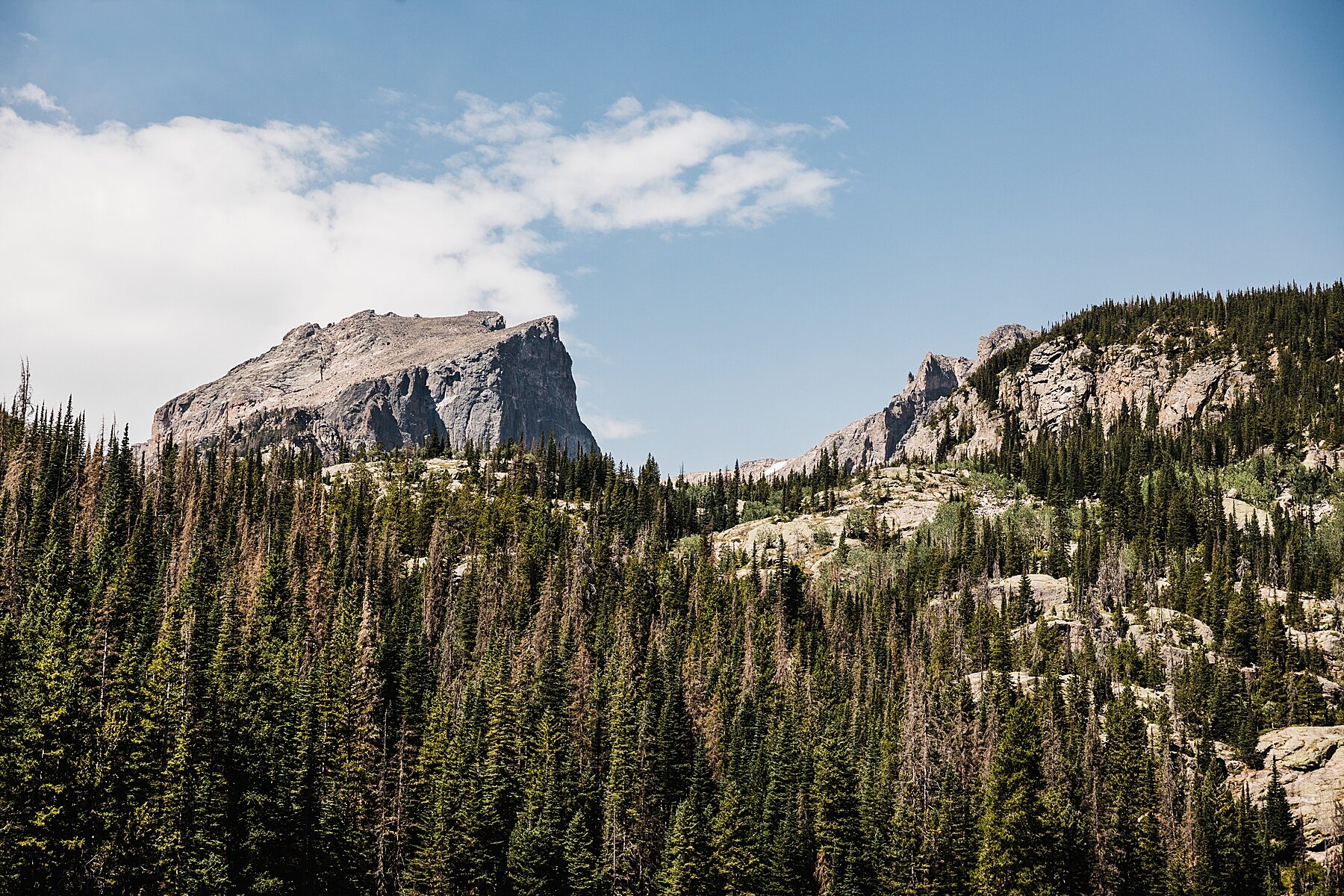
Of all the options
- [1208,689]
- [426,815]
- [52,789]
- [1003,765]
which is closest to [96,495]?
[426,815]

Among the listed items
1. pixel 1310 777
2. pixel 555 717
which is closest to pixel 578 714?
pixel 555 717

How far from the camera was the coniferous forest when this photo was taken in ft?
245

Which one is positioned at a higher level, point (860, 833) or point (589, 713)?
point (589, 713)

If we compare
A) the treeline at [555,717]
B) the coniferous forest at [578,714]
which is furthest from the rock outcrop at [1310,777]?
the treeline at [555,717]

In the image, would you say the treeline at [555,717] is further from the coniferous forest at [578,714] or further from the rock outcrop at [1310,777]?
the rock outcrop at [1310,777]

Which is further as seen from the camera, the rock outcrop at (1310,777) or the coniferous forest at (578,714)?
the rock outcrop at (1310,777)

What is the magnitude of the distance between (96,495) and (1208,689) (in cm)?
17318

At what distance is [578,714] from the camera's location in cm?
12006

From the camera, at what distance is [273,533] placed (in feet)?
592

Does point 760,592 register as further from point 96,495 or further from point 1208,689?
point 96,495

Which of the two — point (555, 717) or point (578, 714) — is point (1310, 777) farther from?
point (555, 717)

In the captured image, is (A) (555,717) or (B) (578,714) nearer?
(A) (555,717)

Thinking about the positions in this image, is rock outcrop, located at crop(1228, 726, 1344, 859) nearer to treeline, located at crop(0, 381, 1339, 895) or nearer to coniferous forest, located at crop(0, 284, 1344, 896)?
coniferous forest, located at crop(0, 284, 1344, 896)

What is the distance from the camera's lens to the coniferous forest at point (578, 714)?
74625mm
